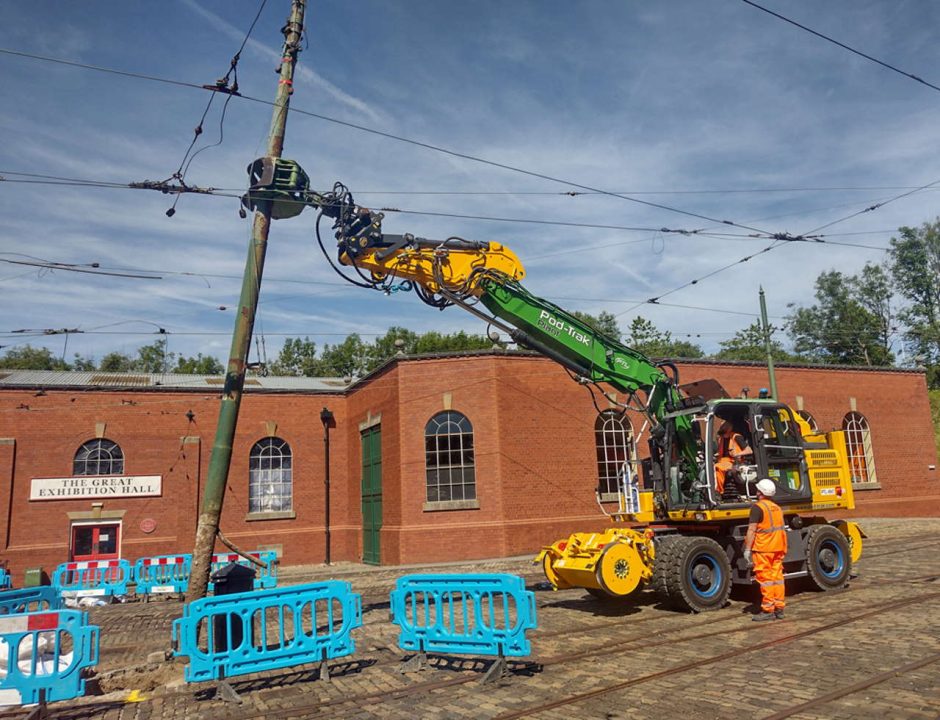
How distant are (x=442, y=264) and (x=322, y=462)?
54.6 feet

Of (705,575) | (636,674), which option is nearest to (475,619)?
(636,674)

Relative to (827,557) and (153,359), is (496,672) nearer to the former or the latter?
(827,557)

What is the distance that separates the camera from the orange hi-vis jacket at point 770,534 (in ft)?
32.2

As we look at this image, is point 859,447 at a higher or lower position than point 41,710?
higher

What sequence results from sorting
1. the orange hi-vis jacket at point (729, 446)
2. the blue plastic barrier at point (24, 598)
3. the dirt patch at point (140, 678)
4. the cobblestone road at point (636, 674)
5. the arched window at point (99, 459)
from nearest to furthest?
1. the cobblestone road at point (636, 674)
2. the dirt patch at point (140, 678)
3. the blue plastic barrier at point (24, 598)
4. the orange hi-vis jacket at point (729, 446)
5. the arched window at point (99, 459)

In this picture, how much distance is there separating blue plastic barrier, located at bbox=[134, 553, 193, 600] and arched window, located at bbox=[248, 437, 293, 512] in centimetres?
618

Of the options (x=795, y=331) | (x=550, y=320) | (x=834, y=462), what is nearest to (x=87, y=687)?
(x=550, y=320)

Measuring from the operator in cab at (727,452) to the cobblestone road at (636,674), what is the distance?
6.52 ft

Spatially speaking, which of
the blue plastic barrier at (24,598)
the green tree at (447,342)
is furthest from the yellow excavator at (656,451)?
the green tree at (447,342)

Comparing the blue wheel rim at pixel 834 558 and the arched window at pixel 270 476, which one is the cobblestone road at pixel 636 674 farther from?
the arched window at pixel 270 476

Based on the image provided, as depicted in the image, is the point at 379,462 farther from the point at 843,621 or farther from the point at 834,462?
the point at 843,621

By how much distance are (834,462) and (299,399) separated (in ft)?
→ 61.4

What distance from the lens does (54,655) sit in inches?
264

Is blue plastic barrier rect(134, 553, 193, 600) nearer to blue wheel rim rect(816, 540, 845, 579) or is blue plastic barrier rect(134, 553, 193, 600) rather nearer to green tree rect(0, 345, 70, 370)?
blue wheel rim rect(816, 540, 845, 579)
